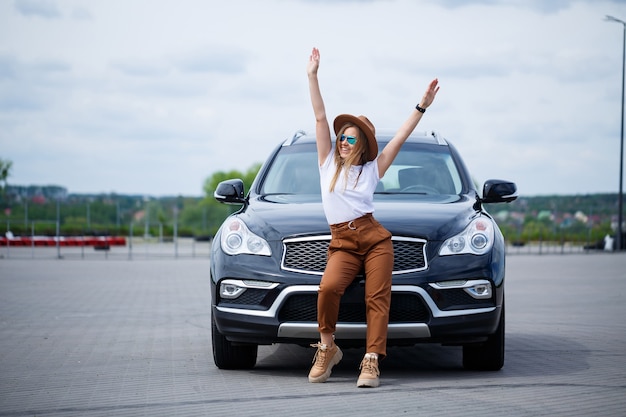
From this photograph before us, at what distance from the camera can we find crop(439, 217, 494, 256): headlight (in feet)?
23.0

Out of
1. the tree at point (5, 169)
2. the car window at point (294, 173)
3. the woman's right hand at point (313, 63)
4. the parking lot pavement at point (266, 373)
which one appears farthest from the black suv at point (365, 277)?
the tree at point (5, 169)

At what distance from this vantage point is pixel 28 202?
40875mm

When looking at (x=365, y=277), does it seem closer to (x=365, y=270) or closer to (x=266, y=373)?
(x=365, y=270)

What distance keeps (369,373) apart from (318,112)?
173cm

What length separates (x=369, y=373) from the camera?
21.9ft

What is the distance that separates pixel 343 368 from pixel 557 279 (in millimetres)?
16163

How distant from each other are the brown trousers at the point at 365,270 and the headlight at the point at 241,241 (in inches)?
19.5

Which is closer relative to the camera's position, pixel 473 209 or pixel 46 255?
pixel 473 209

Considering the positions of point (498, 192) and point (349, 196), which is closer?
point (349, 196)

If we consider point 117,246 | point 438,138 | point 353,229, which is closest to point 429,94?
point 353,229

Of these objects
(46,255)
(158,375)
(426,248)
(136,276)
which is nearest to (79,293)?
(136,276)

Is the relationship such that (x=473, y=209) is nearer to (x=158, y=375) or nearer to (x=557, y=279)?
(x=158, y=375)

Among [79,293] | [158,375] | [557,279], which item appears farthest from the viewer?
[557,279]

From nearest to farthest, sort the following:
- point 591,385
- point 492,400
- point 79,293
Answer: point 492,400 → point 591,385 → point 79,293
